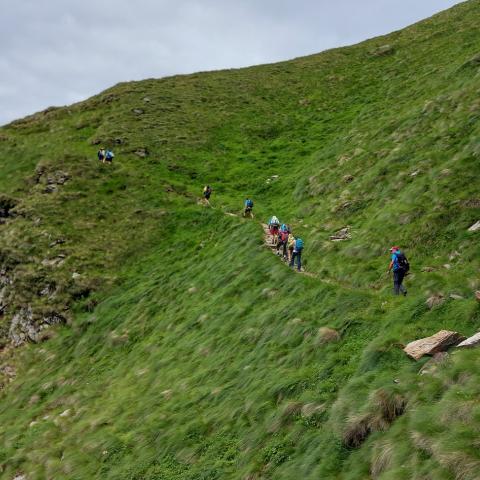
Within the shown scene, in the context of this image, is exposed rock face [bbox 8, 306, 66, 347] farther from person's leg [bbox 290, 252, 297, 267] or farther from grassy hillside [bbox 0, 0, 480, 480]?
person's leg [bbox 290, 252, 297, 267]

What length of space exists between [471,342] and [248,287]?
15.6 m

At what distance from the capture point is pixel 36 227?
44.3 metres

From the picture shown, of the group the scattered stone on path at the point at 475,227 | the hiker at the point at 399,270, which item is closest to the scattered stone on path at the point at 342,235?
the scattered stone on path at the point at 475,227

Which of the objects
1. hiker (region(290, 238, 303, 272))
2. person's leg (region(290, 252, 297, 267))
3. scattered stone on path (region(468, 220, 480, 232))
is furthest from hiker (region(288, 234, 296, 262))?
scattered stone on path (region(468, 220, 480, 232))

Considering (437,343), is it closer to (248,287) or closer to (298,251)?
(298,251)

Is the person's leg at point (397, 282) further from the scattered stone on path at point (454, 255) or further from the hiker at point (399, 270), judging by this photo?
the scattered stone on path at point (454, 255)

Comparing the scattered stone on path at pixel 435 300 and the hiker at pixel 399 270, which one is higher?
the hiker at pixel 399 270

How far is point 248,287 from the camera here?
28.5 metres

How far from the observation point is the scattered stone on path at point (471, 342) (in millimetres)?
13961

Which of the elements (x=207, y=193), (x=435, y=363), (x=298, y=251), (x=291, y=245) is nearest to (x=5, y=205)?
(x=207, y=193)

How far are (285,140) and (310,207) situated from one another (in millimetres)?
22102

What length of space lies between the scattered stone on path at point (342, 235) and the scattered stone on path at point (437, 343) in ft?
47.8

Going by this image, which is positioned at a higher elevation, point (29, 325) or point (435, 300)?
point (29, 325)

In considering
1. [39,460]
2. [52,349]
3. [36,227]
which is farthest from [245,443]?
A: [36,227]
